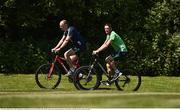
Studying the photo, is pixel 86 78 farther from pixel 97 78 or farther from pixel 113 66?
pixel 113 66

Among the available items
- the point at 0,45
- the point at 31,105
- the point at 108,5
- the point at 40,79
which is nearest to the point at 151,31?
the point at 108,5

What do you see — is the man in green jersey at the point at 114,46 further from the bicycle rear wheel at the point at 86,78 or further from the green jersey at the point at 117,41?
the bicycle rear wheel at the point at 86,78

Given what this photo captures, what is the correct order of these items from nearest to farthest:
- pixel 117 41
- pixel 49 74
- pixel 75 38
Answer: pixel 117 41 < pixel 75 38 < pixel 49 74

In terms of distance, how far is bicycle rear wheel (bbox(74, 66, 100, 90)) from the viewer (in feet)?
42.1

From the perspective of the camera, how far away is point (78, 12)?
21938 mm

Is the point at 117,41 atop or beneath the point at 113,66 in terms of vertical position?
atop

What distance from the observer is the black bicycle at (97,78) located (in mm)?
12844

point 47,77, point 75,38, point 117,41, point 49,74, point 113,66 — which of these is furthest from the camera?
point 47,77

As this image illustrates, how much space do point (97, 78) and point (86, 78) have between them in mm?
248

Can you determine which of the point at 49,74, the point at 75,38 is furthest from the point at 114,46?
the point at 49,74

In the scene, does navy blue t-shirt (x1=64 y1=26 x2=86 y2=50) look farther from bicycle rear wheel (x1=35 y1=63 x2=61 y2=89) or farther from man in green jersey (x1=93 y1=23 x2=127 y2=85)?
bicycle rear wheel (x1=35 y1=63 x2=61 y2=89)

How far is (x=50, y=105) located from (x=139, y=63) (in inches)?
542

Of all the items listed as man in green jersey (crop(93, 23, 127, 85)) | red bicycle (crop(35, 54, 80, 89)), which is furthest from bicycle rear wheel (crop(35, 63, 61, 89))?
man in green jersey (crop(93, 23, 127, 85))

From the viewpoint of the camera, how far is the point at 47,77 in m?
13.5
